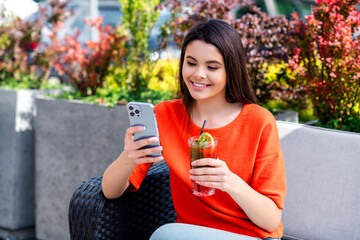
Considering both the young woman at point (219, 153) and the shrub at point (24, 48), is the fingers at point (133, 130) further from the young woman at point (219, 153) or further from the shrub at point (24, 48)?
the shrub at point (24, 48)

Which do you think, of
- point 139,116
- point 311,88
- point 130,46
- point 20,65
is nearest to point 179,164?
point 139,116

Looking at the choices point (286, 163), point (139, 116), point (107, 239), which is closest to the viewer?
point (139, 116)

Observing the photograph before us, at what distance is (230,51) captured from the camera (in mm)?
1897

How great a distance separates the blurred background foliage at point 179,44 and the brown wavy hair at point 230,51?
894 millimetres

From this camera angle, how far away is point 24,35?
190 inches

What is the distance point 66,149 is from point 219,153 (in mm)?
1931

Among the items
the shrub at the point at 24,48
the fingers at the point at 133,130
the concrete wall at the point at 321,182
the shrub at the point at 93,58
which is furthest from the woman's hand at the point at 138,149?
the shrub at the point at 24,48

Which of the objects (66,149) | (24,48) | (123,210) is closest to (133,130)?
(123,210)

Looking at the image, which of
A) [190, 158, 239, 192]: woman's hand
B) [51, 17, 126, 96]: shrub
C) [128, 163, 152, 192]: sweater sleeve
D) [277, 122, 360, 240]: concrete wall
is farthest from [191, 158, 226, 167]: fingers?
[51, 17, 126, 96]: shrub

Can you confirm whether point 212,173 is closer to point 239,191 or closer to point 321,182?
point 239,191

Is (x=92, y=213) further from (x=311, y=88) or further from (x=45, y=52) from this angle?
(x=45, y=52)

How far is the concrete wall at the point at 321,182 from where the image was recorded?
2.14m

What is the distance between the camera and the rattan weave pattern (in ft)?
6.64

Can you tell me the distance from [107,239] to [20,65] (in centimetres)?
317
